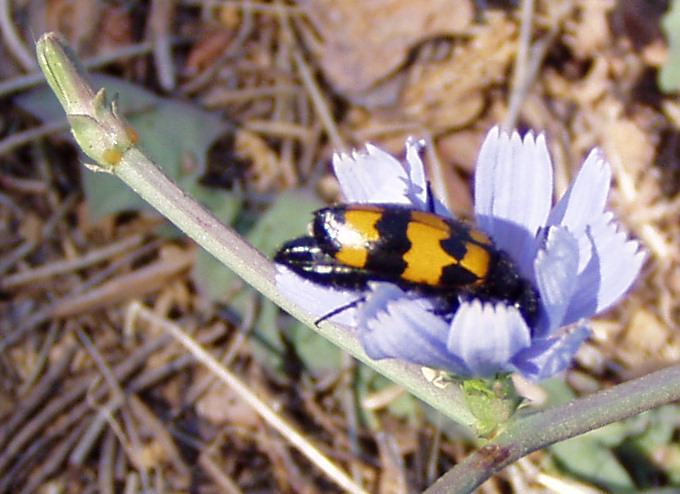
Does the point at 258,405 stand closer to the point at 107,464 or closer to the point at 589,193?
the point at 107,464

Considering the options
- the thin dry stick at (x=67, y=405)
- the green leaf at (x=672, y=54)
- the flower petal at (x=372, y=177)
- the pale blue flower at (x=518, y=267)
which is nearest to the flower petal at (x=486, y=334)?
the pale blue flower at (x=518, y=267)

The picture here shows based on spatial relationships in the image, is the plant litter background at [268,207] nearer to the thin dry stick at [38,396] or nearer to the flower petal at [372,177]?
the thin dry stick at [38,396]

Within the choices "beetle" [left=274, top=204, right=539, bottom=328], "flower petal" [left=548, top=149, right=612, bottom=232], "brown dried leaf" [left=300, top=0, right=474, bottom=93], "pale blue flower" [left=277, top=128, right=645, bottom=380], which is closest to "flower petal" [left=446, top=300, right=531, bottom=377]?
"pale blue flower" [left=277, top=128, right=645, bottom=380]

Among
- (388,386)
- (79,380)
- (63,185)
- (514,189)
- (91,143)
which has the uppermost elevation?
(91,143)

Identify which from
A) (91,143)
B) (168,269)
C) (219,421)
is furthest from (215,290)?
(91,143)

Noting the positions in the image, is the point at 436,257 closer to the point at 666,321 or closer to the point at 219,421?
the point at 219,421

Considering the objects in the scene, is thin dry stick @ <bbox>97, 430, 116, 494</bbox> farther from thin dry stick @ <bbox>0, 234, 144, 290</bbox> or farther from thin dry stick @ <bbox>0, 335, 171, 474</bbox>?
thin dry stick @ <bbox>0, 234, 144, 290</bbox>
